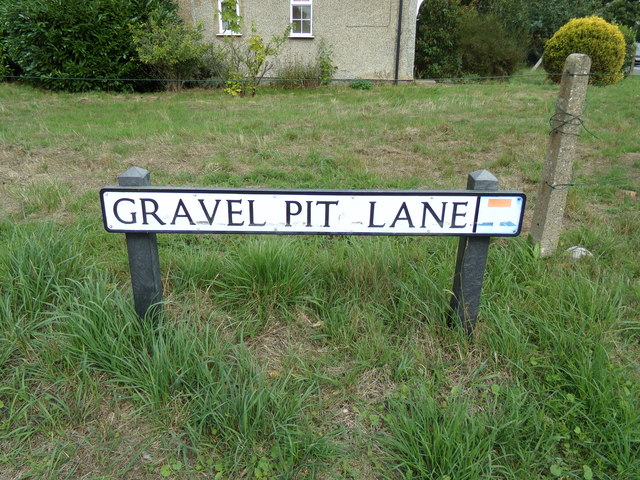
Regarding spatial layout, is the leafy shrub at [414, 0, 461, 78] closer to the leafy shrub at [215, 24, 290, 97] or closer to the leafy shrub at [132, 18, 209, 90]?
the leafy shrub at [215, 24, 290, 97]

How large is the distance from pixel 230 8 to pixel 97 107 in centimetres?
382

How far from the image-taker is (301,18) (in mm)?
13992

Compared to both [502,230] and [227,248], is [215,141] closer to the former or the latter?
[227,248]

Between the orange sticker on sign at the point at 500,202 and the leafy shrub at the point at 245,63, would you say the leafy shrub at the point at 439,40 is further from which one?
the orange sticker on sign at the point at 500,202

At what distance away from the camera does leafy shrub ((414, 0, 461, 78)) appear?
1823 centimetres

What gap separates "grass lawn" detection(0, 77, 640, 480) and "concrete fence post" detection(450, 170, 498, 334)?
101 millimetres

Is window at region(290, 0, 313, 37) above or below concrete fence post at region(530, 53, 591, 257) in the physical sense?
above

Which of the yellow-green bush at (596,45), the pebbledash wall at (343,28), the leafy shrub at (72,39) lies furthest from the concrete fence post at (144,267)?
the yellow-green bush at (596,45)

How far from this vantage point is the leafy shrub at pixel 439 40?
1823 cm

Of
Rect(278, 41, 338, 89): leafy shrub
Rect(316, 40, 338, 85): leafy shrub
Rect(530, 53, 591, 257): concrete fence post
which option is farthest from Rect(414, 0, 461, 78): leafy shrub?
Rect(530, 53, 591, 257): concrete fence post

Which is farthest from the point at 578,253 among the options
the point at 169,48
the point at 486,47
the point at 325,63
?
the point at 486,47

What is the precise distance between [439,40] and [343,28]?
585 centimetres

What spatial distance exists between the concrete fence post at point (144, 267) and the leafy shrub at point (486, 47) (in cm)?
1806

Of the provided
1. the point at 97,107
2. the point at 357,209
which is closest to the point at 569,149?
the point at 357,209
